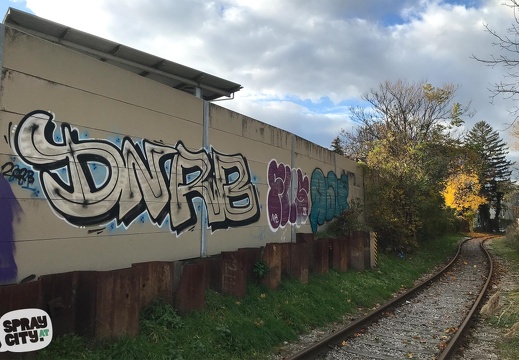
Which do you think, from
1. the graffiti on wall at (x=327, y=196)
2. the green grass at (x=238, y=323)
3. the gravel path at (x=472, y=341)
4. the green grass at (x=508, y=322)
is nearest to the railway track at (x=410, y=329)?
the gravel path at (x=472, y=341)

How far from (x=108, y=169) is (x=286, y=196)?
6.35 m

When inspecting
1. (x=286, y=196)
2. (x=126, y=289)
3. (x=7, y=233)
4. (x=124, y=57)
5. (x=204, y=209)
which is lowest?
(x=126, y=289)

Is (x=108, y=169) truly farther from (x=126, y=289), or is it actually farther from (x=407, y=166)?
(x=407, y=166)

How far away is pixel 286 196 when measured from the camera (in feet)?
37.6

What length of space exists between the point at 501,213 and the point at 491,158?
9.73 metres

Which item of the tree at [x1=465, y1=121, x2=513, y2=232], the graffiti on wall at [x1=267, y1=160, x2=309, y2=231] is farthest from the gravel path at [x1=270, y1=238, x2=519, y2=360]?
the tree at [x1=465, y1=121, x2=513, y2=232]

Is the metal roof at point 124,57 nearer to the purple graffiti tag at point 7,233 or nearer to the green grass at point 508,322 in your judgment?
the purple graffiti tag at point 7,233

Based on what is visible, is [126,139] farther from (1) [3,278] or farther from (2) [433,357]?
(2) [433,357]

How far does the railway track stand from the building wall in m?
3.08

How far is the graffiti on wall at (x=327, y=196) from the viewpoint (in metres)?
13.5

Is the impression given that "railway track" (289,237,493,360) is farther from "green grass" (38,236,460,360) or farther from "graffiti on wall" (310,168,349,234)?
"graffiti on wall" (310,168,349,234)

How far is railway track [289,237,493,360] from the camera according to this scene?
6.11 m

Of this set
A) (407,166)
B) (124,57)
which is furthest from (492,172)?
(124,57)

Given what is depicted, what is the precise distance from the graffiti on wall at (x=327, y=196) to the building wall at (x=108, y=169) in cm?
397
